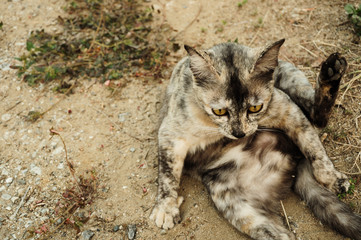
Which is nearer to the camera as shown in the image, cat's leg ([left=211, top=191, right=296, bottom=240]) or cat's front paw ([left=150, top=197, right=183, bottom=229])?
cat's leg ([left=211, top=191, right=296, bottom=240])

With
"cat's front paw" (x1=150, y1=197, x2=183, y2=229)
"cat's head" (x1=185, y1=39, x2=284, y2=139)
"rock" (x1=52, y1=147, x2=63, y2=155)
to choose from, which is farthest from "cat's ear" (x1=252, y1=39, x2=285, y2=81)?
"rock" (x1=52, y1=147, x2=63, y2=155)

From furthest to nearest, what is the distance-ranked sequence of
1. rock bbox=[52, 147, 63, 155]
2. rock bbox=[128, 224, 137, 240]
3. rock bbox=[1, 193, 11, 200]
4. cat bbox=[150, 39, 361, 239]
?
1. rock bbox=[52, 147, 63, 155]
2. rock bbox=[1, 193, 11, 200]
3. rock bbox=[128, 224, 137, 240]
4. cat bbox=[150, 39, 361, 239]

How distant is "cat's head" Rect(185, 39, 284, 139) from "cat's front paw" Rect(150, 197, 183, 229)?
2.87 ft

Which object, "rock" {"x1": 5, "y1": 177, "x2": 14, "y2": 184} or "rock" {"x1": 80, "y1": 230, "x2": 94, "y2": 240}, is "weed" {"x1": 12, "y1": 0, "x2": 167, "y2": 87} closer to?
"rock" {"x1": 5, "y1": 177, "x2": 14, "y2": 184}

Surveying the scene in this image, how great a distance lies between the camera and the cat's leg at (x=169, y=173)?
2.97m

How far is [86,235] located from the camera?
2.88m

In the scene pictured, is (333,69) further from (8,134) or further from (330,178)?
(8,134)

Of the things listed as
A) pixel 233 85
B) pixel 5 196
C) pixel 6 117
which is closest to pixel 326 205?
pixel 233 85

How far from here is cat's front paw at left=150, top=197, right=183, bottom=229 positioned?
2.89m

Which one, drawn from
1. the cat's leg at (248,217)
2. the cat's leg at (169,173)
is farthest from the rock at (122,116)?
the cat's leg at (248,217)

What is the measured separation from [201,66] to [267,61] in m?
0.54

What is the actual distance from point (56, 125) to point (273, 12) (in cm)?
354

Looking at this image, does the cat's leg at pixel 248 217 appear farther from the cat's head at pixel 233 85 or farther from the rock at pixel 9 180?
the rock at pixel 9 180

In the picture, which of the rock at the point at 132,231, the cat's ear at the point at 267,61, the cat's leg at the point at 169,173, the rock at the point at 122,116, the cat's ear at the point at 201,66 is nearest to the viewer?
the cat's ear at the point at 267,61
